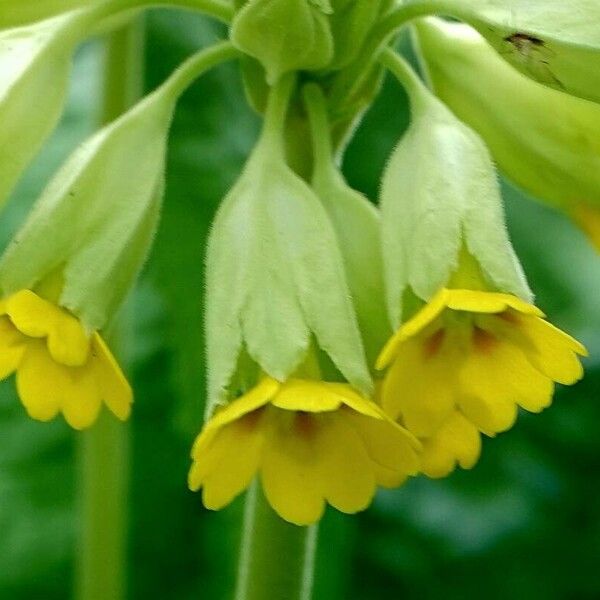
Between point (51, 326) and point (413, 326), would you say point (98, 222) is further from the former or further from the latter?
point (413, 326)

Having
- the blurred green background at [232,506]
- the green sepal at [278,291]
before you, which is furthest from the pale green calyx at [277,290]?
the blurred green background at [232,506]

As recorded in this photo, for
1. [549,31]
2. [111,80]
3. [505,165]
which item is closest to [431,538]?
[111,80]

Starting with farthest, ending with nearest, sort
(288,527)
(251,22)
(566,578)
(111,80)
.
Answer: (566,578) → (111,80) → (288,527) → (251,22)

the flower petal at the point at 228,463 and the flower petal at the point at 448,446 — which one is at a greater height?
the flower petal at the point at 228,463

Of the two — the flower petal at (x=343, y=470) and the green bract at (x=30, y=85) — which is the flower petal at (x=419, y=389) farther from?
the green bract at (x=30, y=85)

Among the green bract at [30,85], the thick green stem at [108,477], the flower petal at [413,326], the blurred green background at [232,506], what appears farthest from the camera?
the blurred green background at [232,506]

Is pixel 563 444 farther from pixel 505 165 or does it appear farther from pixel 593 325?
pixel 505 165
